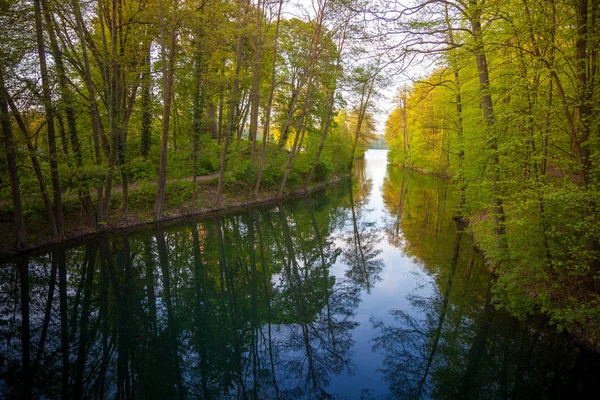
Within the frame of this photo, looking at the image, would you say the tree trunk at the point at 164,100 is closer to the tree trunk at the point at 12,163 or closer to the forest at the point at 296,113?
the forest at the point at 296,113

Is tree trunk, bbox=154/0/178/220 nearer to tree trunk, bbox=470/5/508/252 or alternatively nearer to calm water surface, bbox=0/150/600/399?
calm water surface, bbox=0/150/600/399

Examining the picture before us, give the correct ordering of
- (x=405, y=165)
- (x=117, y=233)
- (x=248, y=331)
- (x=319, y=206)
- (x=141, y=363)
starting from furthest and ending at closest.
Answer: (x=405, y=165), (x=319, y=206), (x=117, y=233), (x=248, y=331), (x=141, y=363)

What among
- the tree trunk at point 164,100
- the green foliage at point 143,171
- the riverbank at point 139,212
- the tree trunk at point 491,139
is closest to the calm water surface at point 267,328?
the riverbank at point 139,212

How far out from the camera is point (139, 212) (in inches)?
594

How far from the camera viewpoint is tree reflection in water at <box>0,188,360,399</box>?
4.93m

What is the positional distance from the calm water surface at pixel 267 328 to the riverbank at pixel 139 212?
2.94 feet

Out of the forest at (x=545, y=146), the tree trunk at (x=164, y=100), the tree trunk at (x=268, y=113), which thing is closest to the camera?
the forest at (x=545, y=146)

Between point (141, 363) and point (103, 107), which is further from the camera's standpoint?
point (103, 107)

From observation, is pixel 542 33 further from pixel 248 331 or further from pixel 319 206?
pixel 319 206

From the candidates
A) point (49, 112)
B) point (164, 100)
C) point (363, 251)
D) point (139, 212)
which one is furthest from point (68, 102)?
point (363, 251)

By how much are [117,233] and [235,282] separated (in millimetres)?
7168

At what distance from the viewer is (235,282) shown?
901 centimetres

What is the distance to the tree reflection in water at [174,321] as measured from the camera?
16.2ft

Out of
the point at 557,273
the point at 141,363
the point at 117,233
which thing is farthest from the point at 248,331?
the point at 117,233
